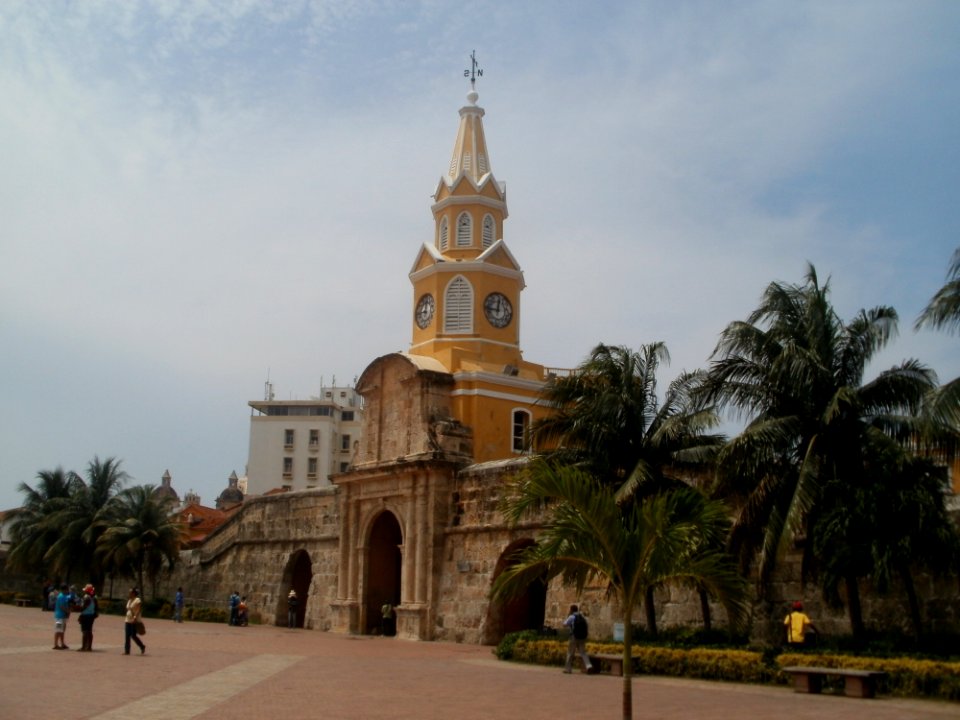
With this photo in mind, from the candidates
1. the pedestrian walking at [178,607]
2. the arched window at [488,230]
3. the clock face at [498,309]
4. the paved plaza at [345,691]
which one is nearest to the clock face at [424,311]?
the clock face at [498,309]

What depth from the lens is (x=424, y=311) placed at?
36750 mm

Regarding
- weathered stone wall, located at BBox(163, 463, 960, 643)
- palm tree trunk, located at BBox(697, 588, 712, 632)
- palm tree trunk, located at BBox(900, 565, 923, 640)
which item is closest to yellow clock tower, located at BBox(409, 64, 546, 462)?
weathered stone wall, located at BBox(163, 463, 960, 643)

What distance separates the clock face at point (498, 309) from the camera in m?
35.8

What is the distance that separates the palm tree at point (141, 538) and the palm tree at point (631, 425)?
2228 cm

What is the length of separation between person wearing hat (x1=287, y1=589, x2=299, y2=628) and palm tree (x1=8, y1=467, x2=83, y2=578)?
11928 millimetres

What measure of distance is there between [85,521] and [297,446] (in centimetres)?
4271

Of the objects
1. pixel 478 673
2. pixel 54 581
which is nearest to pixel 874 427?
pixel 478 673

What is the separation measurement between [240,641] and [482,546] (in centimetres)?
684

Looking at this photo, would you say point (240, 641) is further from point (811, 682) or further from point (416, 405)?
point (811, 682)

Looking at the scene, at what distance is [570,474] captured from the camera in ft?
37.6

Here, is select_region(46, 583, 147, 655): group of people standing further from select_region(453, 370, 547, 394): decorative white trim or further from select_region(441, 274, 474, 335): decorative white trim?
select_region(441, 274, 474, 335): decorative white trim

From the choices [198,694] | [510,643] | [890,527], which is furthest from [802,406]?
[198,694]

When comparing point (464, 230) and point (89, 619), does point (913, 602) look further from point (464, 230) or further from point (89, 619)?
point (464, 230)

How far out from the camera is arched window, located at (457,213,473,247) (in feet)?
121
